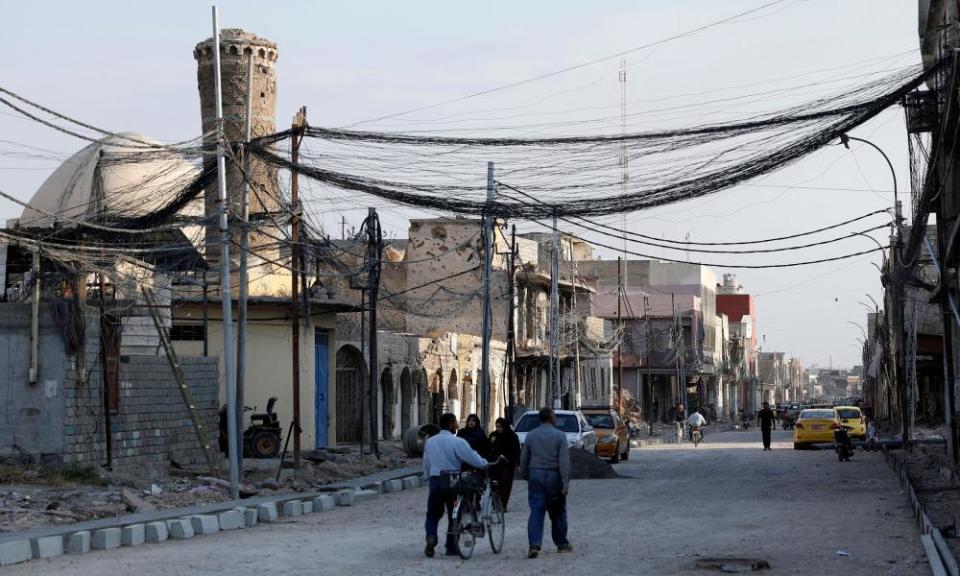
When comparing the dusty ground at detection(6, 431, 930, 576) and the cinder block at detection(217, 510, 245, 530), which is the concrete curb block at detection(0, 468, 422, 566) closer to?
the cinder block at detection(217, 510, 245, 530)

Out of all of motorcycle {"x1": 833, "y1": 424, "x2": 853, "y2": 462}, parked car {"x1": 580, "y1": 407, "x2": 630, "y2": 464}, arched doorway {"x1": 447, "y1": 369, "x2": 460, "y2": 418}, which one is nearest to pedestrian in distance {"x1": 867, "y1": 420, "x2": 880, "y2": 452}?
motorcycle {"x1": 833, "y1": 424, "x2": 853, "y2": 462}

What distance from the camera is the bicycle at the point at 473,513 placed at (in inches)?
583

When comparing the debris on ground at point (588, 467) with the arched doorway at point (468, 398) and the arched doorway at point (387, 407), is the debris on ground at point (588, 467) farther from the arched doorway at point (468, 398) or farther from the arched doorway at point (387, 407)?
the arched doorway at point (468, 398)

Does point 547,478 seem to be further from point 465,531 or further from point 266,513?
point 266,513

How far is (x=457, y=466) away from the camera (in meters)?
15.4

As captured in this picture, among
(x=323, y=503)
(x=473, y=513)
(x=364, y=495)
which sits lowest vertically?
(x=364, y=495)

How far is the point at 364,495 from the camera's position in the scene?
25.1m

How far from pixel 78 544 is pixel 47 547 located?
543 mm

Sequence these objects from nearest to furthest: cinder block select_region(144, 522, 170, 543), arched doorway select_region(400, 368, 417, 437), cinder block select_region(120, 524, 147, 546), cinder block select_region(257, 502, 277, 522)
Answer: cinder block select_region(120, 524, 147, 546) → cinder block select_region(144, 522, 170, 543) → cinder block select_region(257, 502, 277, 522) → arched doorway select_region(400, 368, 417, 437)

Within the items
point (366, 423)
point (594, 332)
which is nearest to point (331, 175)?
point (366, 423)

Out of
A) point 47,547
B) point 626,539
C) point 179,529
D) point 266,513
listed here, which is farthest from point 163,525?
point 626,539

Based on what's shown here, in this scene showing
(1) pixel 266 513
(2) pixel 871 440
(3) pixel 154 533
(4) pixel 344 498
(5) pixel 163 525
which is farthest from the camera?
(2) pixel 871 440

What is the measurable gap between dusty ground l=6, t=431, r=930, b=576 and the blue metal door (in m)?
14.0

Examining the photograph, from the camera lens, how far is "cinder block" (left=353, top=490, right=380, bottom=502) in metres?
24.8
